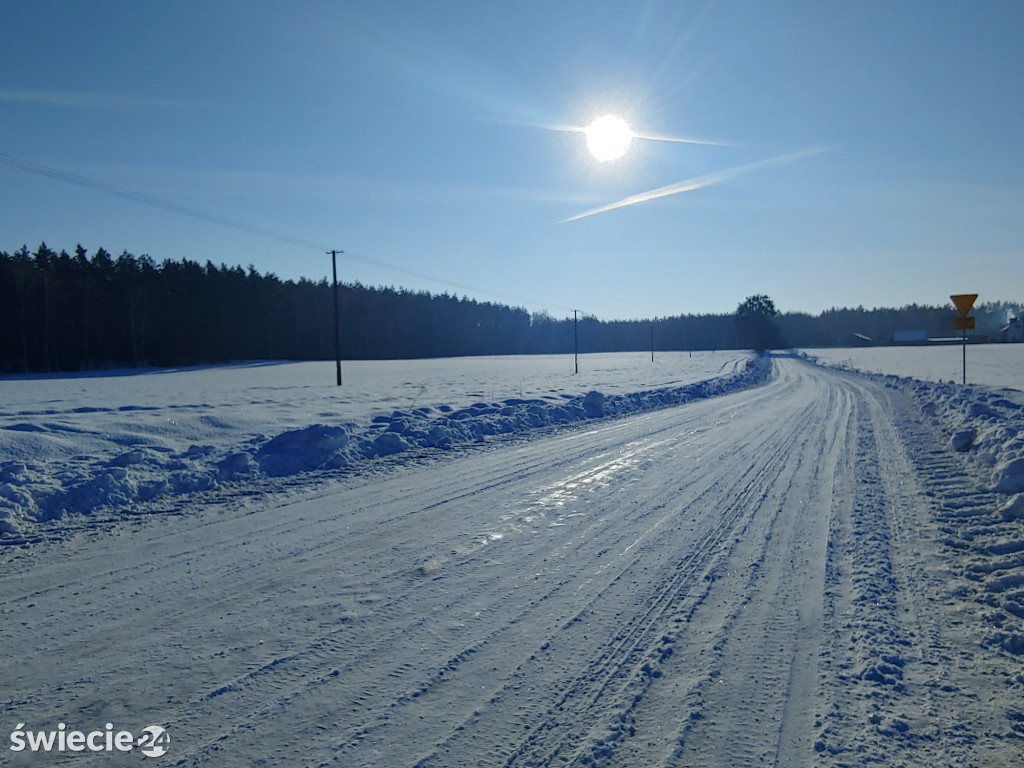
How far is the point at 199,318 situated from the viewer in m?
63.1

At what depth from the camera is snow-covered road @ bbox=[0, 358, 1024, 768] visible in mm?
2775

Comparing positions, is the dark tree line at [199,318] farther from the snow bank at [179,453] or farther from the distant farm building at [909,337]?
the snow bank at [179,453]

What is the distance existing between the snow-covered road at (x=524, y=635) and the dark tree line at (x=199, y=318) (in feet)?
193

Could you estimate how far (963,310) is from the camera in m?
18.0

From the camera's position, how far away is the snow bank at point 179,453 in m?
7.02

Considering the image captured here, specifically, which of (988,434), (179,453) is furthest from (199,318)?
(988,434)

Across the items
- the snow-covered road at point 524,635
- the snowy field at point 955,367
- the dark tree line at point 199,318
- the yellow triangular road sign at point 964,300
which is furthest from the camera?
the dark tree line at point 199,318

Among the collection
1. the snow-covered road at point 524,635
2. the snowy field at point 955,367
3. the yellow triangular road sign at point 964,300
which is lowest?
the snow-covered road at point 524,635

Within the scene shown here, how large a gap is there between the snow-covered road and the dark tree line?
5868 centimetres

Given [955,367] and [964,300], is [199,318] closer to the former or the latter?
[964,300]

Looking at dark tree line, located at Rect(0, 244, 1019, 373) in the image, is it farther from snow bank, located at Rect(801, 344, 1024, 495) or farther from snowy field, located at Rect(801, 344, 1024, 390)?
snow bank, located at Rect(801, 344, 1024, 495)

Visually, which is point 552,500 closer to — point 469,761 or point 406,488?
point 406,488

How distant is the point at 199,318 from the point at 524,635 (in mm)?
69401

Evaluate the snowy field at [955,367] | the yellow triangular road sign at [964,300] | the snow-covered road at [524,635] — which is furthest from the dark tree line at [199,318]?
the snow-covered road at [524,635]
